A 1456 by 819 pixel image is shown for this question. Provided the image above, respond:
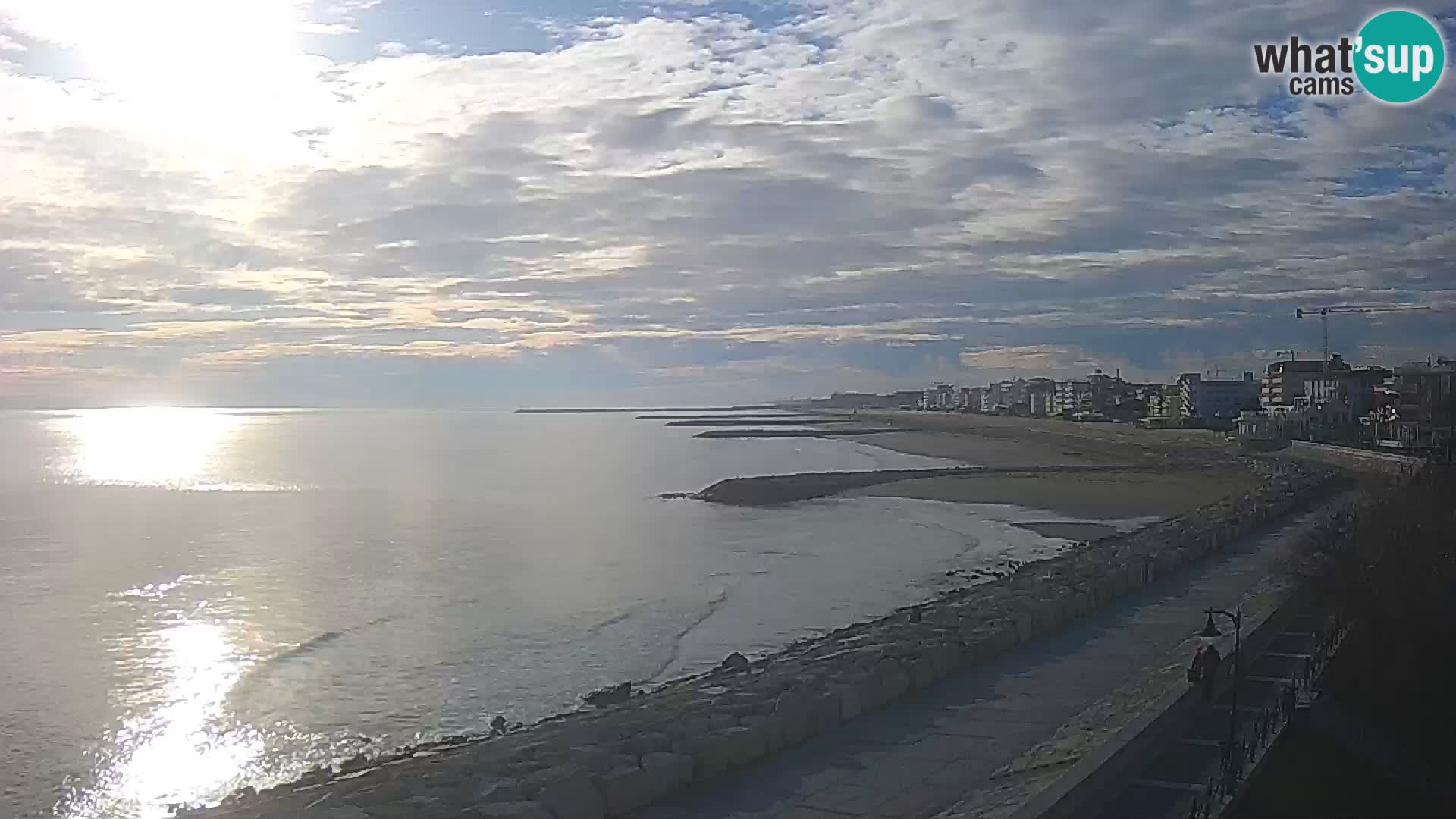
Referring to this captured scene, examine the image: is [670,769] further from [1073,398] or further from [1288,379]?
[1073,398]

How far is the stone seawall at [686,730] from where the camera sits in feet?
26.7

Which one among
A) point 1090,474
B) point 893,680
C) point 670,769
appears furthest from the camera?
point 1090,474

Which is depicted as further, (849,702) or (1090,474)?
(1090,474)

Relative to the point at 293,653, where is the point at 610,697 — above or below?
above

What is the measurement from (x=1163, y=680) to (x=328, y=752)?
299 inches

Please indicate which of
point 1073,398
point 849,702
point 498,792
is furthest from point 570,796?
point 1073,398

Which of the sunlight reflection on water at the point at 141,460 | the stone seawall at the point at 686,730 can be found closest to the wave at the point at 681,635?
the stone seawall at the point at 686,730

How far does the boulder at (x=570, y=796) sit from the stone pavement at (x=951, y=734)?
0.35 m

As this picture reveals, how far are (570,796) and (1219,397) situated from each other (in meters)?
112

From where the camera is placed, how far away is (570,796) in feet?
25.4

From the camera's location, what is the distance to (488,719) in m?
12.9

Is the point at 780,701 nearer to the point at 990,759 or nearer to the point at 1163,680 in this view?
the point at 990,759

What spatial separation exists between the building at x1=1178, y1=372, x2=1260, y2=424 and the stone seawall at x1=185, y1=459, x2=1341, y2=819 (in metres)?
97.0

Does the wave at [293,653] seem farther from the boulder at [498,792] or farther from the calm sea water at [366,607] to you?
the boulder at [498,792]
